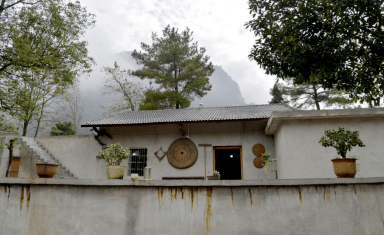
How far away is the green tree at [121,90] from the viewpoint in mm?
26859

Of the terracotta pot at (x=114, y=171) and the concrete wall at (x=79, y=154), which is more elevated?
the concrete wall at (x=79, y=154)

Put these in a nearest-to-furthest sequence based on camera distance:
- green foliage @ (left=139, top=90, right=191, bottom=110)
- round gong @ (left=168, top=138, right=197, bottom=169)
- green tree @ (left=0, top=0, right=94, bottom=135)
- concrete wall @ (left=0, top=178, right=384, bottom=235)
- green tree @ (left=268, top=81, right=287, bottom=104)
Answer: concrete wall @ (left=0, top=178, right=384, bottom=235) < green tree @ (left=0, top=0, right=94, bottom=135) < round gong @ (left=168, top=138, right=197, bottom=169) < green foliage @ (left=139, top=90, right=191, bottom=110) < green tree @ (left=268, top=81, right=287, bottom=104)

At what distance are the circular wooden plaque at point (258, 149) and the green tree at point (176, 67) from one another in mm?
13265

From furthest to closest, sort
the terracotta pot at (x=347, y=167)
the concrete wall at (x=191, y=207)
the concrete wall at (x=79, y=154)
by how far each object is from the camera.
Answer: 1. the concrete wall at (x=79, y=154)
2. the terracotta pot at (x=347, y=167)
3. the concrete wall at (x=191, y=207)

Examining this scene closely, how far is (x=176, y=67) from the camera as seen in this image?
2627cm

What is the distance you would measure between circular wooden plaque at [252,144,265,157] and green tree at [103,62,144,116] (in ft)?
58.9

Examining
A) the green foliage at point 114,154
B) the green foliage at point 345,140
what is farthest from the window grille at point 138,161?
the green foliage at point 345,140

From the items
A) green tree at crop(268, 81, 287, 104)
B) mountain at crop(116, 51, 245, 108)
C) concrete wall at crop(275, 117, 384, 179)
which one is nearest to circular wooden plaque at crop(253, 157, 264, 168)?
concrete wall at crop(275, 117, 384, 179)

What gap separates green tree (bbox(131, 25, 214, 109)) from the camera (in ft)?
81.1

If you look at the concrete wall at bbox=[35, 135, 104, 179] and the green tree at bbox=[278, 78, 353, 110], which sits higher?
the green tree at bbox=[278, 78, 353, 110]

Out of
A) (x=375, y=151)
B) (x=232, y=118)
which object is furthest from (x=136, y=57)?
(x=375, y=151)

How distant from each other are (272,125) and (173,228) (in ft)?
18.1

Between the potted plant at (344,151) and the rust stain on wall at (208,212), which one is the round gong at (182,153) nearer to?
the rust stain on wall at (208,212)

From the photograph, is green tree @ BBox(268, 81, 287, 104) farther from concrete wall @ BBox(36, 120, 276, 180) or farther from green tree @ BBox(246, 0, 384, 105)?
green tree @ BBox(246, 0, 384, 105)
